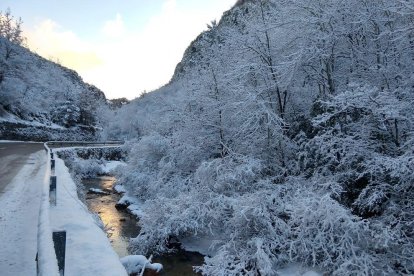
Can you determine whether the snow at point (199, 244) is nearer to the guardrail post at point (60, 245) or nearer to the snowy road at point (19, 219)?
the snowy road at point (19, 219)

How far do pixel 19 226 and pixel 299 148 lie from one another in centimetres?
924

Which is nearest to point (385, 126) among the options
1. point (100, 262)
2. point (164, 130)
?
point (100, 262)

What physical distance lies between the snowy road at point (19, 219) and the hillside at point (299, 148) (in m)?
3.80

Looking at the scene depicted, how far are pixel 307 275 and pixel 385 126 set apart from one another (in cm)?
496

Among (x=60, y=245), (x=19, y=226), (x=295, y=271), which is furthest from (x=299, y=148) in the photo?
(x=60, y=245)

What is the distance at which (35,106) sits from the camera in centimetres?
5891

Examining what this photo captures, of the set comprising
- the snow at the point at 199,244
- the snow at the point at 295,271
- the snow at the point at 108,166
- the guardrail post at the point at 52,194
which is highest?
the guardrail post at the point at 52,194

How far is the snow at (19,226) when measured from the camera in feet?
20.5

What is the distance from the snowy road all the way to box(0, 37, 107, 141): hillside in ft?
98.4

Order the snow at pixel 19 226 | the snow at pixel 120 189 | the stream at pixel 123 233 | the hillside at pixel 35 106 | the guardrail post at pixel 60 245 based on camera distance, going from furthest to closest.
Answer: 1. the hillside at pixel 35 106
2. the snow at pixel 120 189
3. the stream at pixel 123 233
4. the snow at pixel 19 226
5. the guardrail post at pixel 60 245

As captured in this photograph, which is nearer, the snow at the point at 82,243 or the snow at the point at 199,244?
the snow at the point at 82,243

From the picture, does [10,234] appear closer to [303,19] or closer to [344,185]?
[344,185]

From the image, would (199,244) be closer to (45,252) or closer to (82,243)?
(82,243)

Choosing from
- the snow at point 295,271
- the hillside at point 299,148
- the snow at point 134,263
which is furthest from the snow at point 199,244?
the snow at point 134,263
